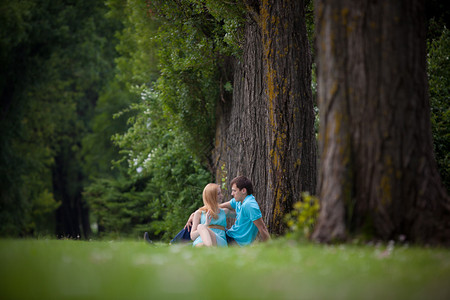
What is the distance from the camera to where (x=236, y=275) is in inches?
158

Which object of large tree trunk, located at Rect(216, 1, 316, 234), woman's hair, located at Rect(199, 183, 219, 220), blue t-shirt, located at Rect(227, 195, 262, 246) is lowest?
blue t-shirt, located at Rect(227, 195, 262, 246)

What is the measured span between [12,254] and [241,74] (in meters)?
8.61

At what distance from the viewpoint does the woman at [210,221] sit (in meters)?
9.20

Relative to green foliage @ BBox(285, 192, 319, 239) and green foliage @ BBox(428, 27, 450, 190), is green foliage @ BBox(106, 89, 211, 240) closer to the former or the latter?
green foliage @ BBox(428, 27, 450, 190)

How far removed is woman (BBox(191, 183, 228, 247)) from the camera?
9203 millimetres

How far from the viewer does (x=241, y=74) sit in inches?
497

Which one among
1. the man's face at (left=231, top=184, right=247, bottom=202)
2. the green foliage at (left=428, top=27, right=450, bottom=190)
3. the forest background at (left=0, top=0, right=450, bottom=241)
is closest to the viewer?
the man's face at (left=231, top=184, right=247, bottom=202)

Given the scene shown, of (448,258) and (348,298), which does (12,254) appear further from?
(448,258)

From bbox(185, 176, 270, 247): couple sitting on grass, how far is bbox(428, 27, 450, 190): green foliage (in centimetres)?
621

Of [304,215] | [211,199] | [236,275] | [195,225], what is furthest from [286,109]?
[236,275]

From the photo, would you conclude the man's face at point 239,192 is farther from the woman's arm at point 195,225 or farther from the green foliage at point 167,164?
the green foliage at point 167,164

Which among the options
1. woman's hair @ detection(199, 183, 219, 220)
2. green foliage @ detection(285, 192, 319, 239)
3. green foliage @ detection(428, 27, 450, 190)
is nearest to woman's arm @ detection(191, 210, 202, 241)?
woman's hair @ detection(199, 183, 219, 220)

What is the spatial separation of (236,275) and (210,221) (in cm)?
543

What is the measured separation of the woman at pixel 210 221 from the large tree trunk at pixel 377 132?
3855 mm
